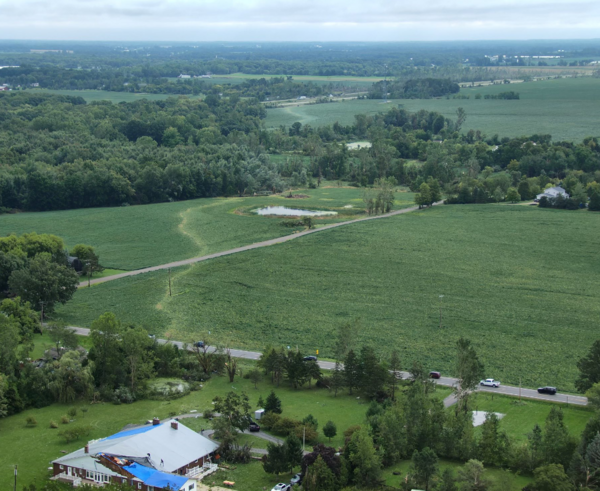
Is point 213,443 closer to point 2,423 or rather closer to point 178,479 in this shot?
point 178,479

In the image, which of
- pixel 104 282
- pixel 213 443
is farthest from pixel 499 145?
pixel 213 443

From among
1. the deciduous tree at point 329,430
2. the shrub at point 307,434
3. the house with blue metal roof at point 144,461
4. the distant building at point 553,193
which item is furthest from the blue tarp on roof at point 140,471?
the distant building at point 553,193

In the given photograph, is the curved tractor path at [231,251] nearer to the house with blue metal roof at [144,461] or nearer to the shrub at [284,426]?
the house with blue metal roof at [144,461]

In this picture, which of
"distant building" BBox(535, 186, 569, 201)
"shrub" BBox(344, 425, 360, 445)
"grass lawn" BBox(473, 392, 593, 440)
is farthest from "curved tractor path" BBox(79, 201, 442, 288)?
"grass lawn" BBox(473, 392, 593, 440)

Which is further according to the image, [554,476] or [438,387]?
[438,387]

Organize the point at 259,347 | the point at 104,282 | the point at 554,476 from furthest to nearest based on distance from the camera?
1. the point at 104,282
2. the point at 259,347
3. the point at 554,476

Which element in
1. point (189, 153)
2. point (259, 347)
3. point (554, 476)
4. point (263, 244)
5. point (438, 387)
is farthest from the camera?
point (189, 153)
